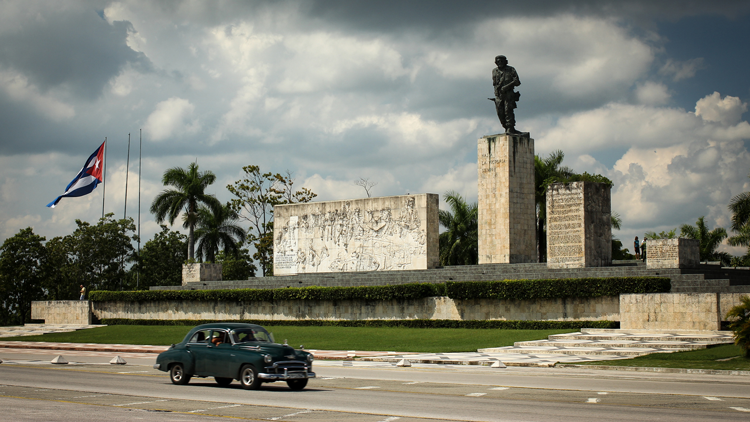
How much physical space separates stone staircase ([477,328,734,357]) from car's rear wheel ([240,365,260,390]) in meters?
8.60

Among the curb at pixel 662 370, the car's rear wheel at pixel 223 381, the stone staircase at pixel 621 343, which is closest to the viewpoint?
the car's rear wheel at pixel 223 381

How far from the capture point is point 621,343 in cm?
1869

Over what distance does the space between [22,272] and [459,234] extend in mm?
26607

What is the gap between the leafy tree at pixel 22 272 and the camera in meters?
43.0

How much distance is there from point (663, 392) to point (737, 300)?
10979mm

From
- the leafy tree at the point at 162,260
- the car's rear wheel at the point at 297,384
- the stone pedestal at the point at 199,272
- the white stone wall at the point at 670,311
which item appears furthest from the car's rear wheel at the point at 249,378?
the leafy tree at the point at 162,260

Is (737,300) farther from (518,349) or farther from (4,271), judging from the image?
(4,271)

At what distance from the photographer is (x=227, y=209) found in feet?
157

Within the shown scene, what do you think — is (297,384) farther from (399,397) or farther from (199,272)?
(199,272)

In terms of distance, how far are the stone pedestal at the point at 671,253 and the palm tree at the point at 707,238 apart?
21717mm

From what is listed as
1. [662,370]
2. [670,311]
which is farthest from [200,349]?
[670,311]

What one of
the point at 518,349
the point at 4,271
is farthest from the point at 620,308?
the point at 4,271

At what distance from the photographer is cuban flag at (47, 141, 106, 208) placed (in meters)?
37.0

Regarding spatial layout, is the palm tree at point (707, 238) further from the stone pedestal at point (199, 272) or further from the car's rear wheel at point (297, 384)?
the car's rear wheel at point (297, 384)
